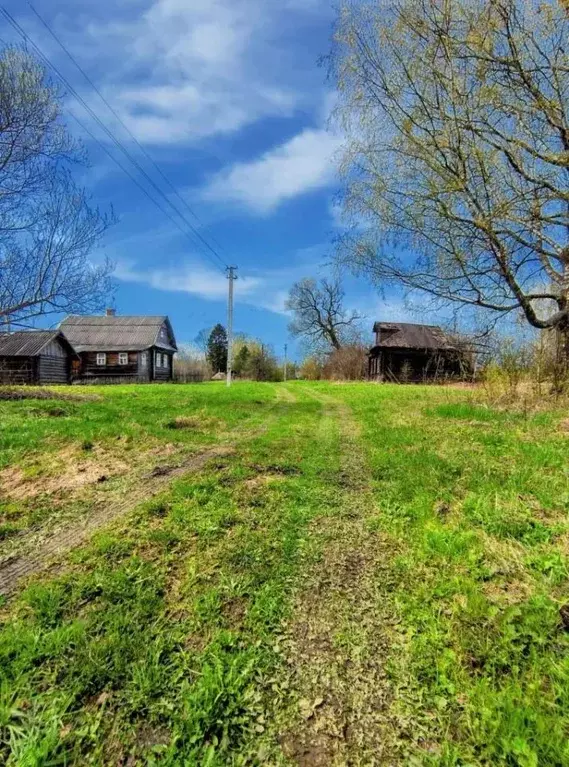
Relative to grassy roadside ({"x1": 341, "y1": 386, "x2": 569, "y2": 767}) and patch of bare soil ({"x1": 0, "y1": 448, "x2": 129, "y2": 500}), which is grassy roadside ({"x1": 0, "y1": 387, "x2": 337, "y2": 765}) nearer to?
grassy roadside ({"x1": 341, "y1": 386, "x2": 569, "y2": 767})

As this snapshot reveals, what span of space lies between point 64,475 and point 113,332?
3657 cm

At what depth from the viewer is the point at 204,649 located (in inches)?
81.2

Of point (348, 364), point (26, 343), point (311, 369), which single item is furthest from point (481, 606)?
point (311, 369)

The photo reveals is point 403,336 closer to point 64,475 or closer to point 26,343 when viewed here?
point 26,343

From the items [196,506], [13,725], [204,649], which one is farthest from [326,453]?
[13,725]

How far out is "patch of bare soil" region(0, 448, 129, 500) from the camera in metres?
4.39

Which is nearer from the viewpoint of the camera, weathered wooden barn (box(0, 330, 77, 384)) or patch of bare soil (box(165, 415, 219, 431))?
patch of bare soil (box(165, 415, 219, 431))

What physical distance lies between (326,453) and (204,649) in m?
4.09

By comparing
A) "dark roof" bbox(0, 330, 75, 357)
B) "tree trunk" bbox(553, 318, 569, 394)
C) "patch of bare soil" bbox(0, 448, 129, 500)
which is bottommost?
"patch of bare soil" bbox(0, 448, 129, 500)

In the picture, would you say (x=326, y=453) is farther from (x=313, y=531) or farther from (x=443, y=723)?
(x=443, y=723)

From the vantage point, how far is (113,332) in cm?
3828

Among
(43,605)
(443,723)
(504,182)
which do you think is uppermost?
(504,182)

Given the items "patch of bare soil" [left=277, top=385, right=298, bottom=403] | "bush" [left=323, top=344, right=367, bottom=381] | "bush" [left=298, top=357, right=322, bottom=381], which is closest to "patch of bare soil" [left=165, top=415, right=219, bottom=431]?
"patch of bare soil" [left=277, top=385, right=298, bottom=403]

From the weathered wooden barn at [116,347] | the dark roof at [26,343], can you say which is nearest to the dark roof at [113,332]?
Result: the weathered wooden barn at [116,347]
